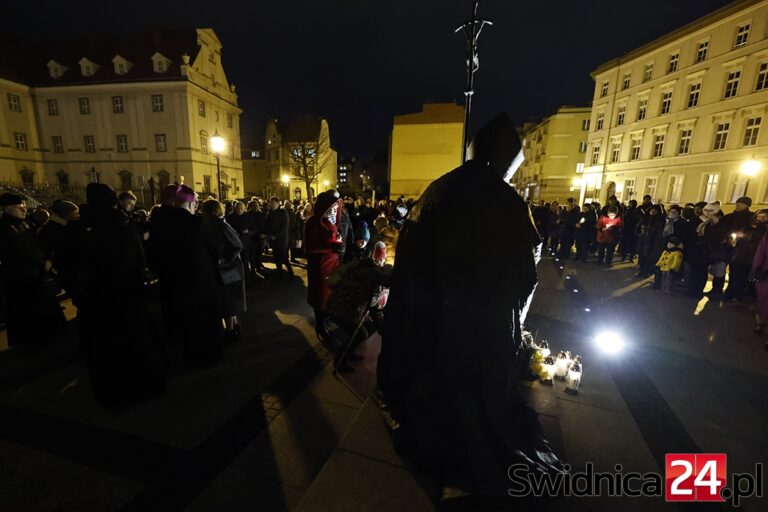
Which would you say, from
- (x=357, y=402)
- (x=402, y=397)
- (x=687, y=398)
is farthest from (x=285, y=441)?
(x=687, y=398)

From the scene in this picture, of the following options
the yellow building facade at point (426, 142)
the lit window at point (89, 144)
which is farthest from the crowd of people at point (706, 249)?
the lit window at point (89, 144)

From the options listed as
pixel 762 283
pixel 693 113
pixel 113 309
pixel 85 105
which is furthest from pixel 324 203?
pixel 85 105

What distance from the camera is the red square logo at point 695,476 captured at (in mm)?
2408

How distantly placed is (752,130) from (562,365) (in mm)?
29420

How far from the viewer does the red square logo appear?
241cm

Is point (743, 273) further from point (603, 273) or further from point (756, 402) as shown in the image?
point (756, 402)

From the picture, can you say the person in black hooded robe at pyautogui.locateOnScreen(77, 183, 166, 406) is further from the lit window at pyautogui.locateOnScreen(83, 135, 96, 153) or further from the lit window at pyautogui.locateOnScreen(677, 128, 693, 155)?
the lit window at pyautogui.locateOnScreen(83, 135, 96, 153)

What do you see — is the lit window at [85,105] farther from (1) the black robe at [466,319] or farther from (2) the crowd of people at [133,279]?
(1) the black robe at [466,319]

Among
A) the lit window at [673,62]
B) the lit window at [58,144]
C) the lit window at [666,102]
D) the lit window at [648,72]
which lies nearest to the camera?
the lit window at [673,62]

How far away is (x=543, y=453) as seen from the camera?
2.29m

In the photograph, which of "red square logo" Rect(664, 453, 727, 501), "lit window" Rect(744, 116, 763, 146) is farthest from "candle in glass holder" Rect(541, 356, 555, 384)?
"lit window" Rect(744, 116, 763, 146)

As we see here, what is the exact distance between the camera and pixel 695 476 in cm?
263

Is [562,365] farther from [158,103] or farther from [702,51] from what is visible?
[158,103]

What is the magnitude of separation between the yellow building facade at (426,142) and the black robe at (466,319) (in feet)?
124
